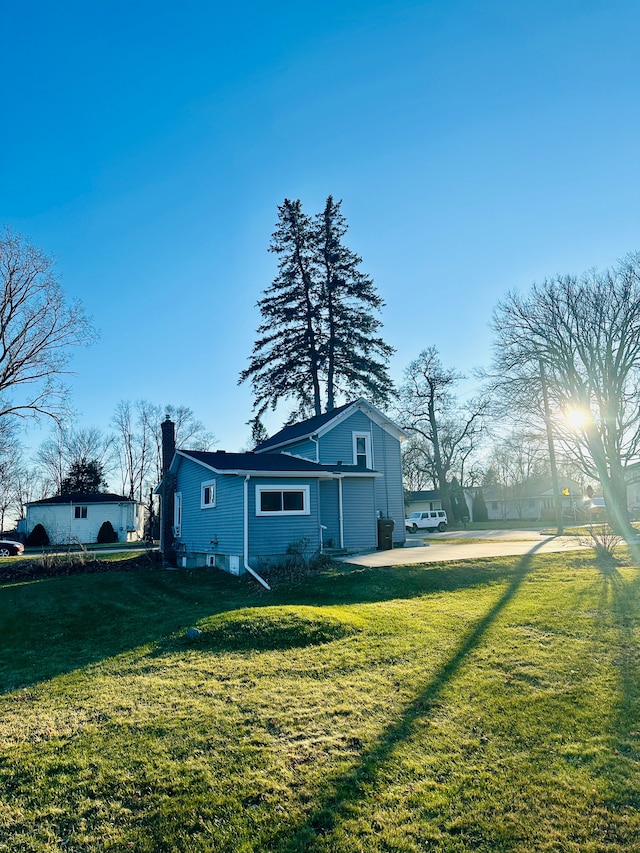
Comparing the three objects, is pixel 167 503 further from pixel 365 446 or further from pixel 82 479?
pixel 82 479

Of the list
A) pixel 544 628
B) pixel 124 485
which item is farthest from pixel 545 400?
pixel 124 485

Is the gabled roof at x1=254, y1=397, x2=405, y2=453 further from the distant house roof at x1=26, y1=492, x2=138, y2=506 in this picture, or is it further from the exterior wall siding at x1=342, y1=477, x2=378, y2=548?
the distant house roof at x1=26, y1=492, x2=138, y2=506

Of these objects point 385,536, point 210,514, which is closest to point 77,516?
point 210,514

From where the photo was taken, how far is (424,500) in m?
55.8

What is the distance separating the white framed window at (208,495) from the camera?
17.7 meters

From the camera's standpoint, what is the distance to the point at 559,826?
10.7 feet

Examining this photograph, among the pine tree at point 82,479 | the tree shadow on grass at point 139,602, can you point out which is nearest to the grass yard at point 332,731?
the tree shadow on grass at point 139,602

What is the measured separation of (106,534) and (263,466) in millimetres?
25448

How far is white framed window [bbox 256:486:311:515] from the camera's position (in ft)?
53.0

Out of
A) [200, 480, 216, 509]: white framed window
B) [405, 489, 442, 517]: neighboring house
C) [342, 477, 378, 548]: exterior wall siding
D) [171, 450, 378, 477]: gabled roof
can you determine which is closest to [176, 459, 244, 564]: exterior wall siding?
[200, 480, 216, 509]: white framed window

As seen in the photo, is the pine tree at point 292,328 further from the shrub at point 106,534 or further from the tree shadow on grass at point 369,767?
the tree shadow on grass at point 369,767

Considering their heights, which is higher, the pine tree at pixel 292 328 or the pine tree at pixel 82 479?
the pine tree at pixel 292 328

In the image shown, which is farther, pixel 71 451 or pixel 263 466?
pixel 71 451

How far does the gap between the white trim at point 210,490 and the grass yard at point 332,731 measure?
25.4ft
